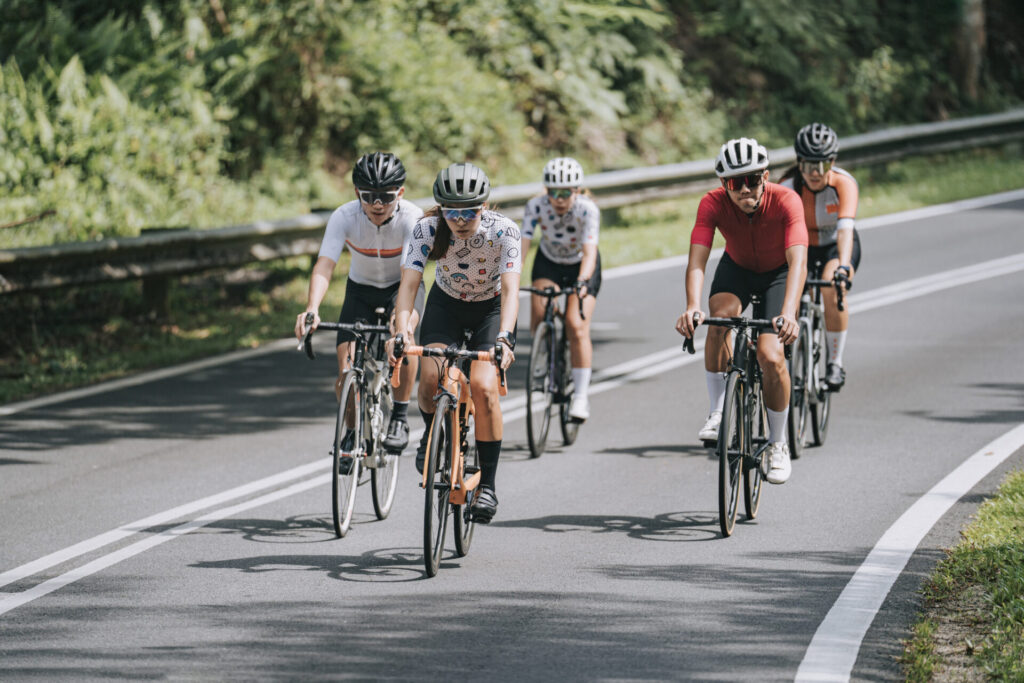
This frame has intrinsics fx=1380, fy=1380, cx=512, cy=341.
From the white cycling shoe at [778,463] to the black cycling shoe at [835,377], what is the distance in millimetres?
1943

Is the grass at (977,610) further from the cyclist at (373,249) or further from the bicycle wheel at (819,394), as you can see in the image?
the cyclist at (373,249)

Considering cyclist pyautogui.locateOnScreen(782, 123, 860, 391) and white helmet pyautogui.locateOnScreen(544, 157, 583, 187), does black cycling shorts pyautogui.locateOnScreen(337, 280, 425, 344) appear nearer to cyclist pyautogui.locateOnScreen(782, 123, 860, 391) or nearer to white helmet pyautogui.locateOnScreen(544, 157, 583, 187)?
white helmet pyautogui.locateOnScreen(544, 157, 583, 187)

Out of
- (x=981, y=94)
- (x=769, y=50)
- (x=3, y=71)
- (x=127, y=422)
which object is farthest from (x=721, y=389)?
(x=981, y=94)

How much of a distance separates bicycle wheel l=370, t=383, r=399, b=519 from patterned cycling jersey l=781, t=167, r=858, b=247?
3.62 metres

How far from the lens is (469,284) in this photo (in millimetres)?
7555

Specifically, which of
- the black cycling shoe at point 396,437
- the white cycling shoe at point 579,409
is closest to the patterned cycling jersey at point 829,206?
the white cycling shoe at point 579,409

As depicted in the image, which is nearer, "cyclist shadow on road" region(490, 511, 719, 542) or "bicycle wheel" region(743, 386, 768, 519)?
"cyclist shadow on road" region(490, 511, 719, 542)

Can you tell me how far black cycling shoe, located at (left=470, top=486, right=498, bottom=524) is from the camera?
7453 millimetres

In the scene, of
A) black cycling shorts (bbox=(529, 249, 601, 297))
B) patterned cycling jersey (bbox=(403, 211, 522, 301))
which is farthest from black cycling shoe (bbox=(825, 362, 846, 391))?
patterned cycling jersey (bbox=(403, 211, 522, 301))

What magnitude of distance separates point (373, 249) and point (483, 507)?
1927mm

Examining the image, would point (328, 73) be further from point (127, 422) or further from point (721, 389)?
point (721, 389)

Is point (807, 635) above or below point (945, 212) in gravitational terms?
below

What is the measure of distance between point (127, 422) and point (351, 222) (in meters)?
3.15

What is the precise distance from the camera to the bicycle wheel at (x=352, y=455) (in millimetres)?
7797
